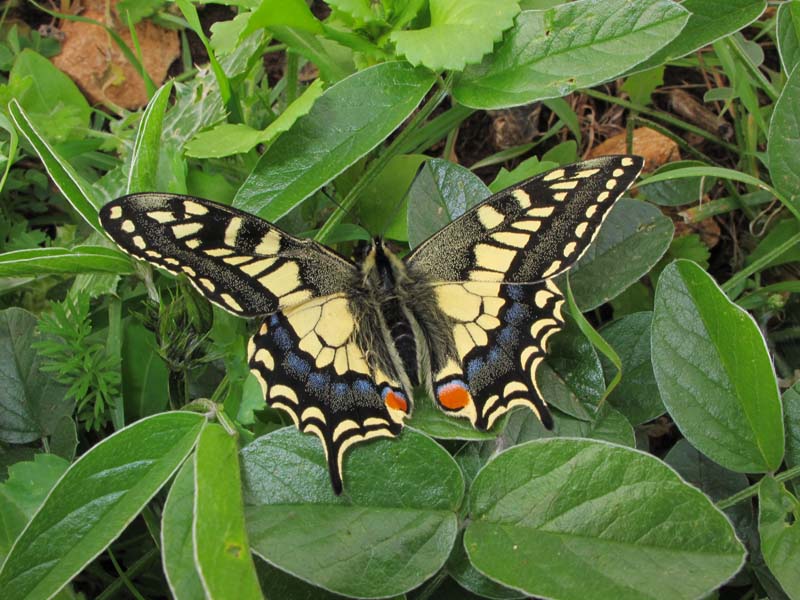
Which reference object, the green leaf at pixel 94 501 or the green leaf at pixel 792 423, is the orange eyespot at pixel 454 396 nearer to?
the green leaf at pixel 94 501

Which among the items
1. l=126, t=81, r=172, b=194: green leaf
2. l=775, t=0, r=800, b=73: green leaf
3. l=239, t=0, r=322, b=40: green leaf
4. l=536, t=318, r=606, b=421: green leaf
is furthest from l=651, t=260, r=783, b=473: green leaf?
l=126, t=81, r=172, b=194: green leaf

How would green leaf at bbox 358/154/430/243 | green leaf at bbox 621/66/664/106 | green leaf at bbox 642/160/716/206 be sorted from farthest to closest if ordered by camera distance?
green leaf at bbox 621/66/664/106, green leaf at bbox 642/160/716/206, green leaf at bbox 358/154/430/243

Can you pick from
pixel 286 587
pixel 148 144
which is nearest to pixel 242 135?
pixel 148 144

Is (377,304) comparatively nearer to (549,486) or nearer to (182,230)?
(182,230)

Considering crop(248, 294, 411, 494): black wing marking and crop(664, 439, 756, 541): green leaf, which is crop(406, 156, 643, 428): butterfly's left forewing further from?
crop(664, 439, 756, 541): green leaf

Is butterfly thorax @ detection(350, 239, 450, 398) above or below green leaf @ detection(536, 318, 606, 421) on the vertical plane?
above

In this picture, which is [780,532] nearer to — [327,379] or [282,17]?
[327,379]
